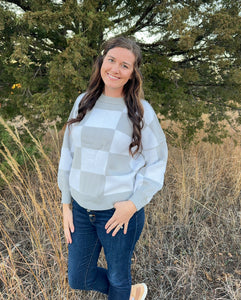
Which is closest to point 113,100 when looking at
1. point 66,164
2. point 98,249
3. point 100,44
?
point 66,164

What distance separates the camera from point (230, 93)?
3.09 metres

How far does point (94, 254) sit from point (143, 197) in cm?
47

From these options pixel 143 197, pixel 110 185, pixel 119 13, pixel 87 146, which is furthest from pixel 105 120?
pixel 119 13

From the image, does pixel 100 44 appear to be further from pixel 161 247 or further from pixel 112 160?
pixel 161 247

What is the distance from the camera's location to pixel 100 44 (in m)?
2.53

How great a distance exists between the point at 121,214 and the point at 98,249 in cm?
35

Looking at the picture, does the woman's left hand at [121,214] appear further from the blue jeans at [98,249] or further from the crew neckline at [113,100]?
the crew neckline at [113,100]

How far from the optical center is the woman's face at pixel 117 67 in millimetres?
1234

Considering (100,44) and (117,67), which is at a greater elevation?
(100,44)

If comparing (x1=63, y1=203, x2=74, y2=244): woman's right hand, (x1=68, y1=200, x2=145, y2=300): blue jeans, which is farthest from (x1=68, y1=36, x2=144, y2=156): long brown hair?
(x1=63, y1=203, x2=74, y2=244): woman's right hand

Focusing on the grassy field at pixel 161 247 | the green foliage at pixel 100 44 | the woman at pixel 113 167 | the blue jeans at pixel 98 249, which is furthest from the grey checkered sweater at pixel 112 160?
the green foliage at pixel 100 44

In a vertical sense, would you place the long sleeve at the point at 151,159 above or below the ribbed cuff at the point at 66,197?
above

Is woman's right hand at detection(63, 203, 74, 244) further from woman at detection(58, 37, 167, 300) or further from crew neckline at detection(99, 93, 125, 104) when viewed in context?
crew neckline at detection(99, 93, 125, 104)

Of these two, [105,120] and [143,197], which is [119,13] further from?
[143,197]
